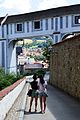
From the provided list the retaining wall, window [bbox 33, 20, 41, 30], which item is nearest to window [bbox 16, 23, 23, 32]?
window [bbox 33, 20, 41, 30]

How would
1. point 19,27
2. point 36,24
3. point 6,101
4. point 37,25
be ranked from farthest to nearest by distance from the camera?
point 19,27 < point 36,24 < point 37,25 < point 6,101

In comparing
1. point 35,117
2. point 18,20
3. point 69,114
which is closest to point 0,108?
point 35,117

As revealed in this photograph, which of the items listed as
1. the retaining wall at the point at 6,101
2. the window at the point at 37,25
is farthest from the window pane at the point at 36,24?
the retaining wall at the point at 6,101

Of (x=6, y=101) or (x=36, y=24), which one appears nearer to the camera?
(x=6, y=101)

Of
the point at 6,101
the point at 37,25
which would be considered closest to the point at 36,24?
the point at 37,25

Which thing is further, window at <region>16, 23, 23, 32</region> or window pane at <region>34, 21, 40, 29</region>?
window at <region>16, 23, 23, 32</region>

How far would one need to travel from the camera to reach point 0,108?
37.6 ft

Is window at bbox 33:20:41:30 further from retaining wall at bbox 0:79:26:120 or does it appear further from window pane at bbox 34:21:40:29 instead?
retaining wall at bbox 0:79:26:120

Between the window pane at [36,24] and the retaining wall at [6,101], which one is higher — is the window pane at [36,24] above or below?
above

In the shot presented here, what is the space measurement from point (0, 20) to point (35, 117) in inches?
2171

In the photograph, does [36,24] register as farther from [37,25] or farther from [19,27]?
[19,27]

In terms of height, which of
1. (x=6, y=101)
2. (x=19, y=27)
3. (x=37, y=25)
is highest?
(x=37, y=25)

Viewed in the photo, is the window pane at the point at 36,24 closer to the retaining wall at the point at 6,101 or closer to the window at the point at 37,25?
the window at the point at 37,25

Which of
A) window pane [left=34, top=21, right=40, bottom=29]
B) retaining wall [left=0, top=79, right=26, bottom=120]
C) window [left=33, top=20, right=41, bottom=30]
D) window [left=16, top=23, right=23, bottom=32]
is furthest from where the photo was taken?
window [left=16, top=23, right=23, bottom=32]
